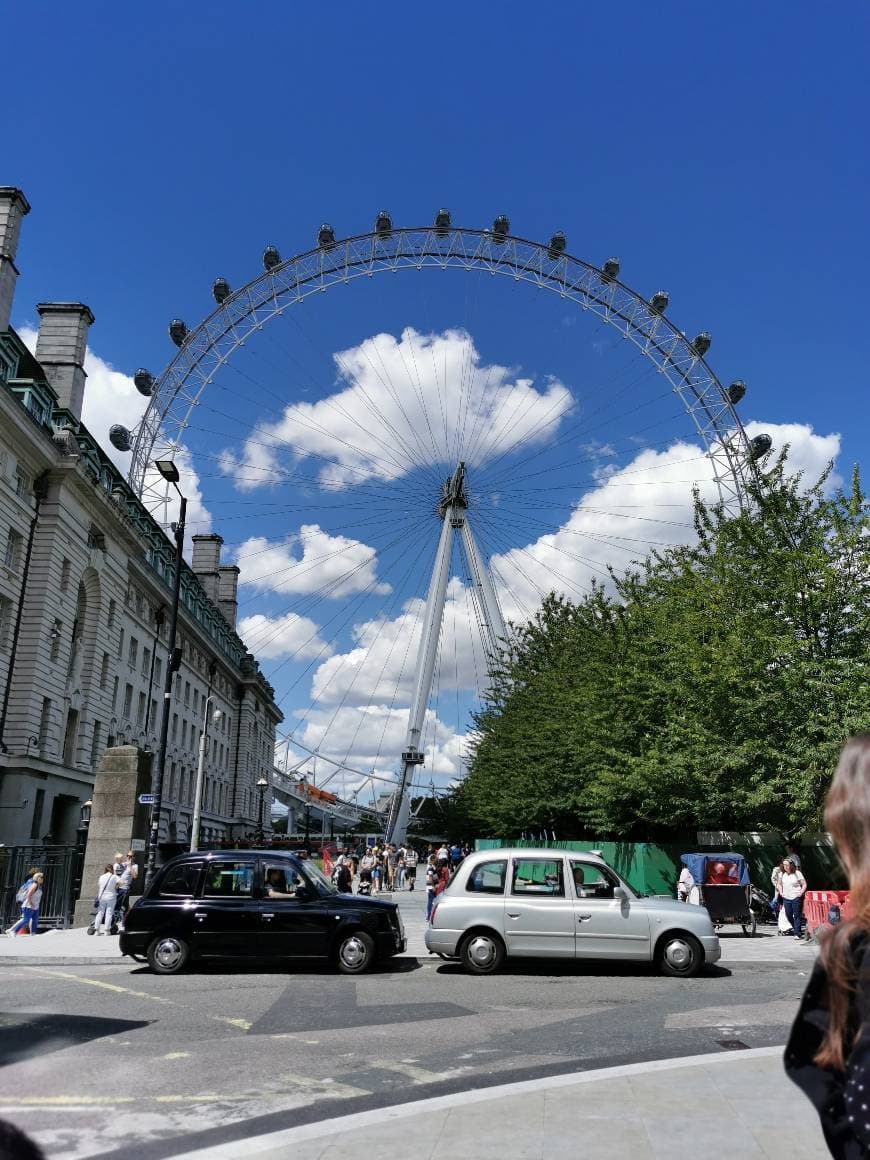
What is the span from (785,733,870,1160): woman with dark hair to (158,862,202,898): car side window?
14.1 meters

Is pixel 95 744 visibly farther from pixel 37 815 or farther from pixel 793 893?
pixel 793 893

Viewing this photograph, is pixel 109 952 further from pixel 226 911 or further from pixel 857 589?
pixel 857 589

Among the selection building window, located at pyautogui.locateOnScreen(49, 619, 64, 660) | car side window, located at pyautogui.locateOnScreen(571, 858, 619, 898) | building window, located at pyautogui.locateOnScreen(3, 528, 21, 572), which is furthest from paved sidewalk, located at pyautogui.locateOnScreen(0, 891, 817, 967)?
building window, located at pyautogui.locateOnScreen(49, 619, 64, 660)

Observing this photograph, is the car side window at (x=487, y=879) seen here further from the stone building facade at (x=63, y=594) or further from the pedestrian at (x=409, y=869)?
the pedestrian at (x=409, y=869)

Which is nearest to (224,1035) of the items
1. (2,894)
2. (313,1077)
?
(313,1077)

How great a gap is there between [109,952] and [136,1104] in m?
11.7

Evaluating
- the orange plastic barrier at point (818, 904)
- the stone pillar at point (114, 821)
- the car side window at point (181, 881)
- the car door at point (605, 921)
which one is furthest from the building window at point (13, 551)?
the orange plastic barrier at point (818, 904)

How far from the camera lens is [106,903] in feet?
69.7

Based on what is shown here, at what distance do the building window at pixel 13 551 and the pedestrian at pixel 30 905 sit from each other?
23.5m

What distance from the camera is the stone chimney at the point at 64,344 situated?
165 feet

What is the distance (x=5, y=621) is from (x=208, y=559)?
5861 cm

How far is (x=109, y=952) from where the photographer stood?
17.8 metres

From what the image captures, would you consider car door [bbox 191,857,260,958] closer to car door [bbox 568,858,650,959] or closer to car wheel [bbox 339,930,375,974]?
car wheel [bbox 339,930,375,974]

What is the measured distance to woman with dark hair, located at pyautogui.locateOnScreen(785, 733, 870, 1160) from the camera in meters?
2.02
